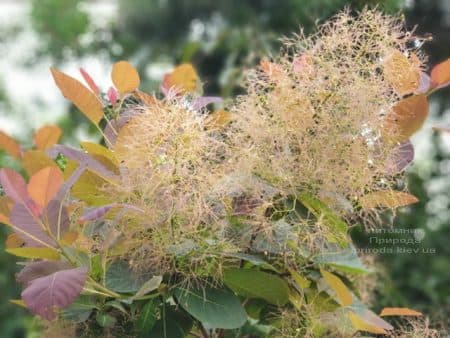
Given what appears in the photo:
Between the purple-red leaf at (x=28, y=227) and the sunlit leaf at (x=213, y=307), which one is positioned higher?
the purple-red leaf at (x=28, y=227)

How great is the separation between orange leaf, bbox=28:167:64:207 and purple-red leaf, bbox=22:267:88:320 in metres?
0.06

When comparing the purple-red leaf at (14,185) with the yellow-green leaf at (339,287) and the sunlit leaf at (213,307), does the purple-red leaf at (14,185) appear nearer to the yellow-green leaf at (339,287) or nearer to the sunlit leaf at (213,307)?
the sunlit leaf at (213,307)

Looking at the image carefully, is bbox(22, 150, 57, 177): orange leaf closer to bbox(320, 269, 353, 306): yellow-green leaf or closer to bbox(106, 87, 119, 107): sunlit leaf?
bbox(106, 87, 119, 107): sunlit leaf

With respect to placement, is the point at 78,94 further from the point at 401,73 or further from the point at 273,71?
the point at 401,73

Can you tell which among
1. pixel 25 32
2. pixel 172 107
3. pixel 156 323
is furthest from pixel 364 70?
pixel 25 32

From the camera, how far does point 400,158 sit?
2.20ft

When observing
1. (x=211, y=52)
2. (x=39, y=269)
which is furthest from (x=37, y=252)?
(x=211, y=52)

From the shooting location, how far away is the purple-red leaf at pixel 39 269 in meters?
0.58

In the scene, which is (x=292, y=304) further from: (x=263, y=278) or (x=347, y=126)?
(x=347, y=126)

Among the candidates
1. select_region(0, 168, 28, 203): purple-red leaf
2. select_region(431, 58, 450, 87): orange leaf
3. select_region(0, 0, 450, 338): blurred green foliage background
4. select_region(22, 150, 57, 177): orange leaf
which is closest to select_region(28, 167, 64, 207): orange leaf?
select_region(0, 168, 28, 203): purple-red leaf

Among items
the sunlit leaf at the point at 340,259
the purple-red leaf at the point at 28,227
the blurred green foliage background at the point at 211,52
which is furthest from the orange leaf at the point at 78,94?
the blurred green foliage background at the point at 211,52

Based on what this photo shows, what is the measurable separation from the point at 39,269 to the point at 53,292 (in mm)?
60

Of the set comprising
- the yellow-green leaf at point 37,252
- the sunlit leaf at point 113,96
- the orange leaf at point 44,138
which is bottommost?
the yellow-green leaf at point 37,252

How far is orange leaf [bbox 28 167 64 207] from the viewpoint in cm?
54
